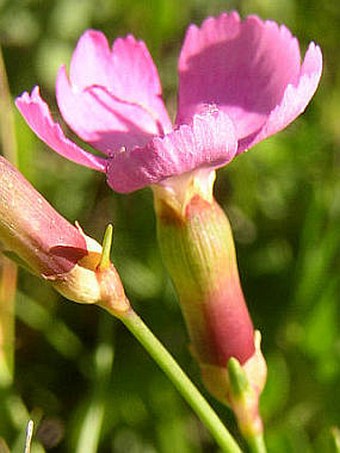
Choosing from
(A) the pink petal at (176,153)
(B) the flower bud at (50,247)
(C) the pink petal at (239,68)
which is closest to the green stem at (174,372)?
(B) the flower bud at (50,247)

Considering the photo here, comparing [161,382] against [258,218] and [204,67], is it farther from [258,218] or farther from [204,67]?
[204,67]

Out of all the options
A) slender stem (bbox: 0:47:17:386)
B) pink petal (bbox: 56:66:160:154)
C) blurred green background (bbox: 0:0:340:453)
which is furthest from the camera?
blurred green background (bbox: 0:0:340:453)

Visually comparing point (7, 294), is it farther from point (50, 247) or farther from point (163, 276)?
point (50, 247)

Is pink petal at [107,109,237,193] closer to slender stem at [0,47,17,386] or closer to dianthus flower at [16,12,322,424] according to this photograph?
dianthus flower at [16,12,322,424]

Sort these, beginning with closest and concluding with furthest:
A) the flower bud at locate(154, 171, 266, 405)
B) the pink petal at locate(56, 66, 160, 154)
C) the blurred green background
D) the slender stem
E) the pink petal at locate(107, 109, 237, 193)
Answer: the pink petal at locate(107, 109, 237, 193)
the flower bud at locate(154, 171, 266, 405)
the pink petal at locate(56, 66, 160, 154)
the slender stem
the blurred green background

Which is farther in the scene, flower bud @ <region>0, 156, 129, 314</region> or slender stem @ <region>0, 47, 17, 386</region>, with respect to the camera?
slender stem @ <region>0, 47, 17, 386</region>

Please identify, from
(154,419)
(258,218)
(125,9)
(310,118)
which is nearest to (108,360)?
(154,419)

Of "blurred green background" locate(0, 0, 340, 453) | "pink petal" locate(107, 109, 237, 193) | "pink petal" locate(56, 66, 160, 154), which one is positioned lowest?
"blurred green background" locate(0, 0, 340, 453)

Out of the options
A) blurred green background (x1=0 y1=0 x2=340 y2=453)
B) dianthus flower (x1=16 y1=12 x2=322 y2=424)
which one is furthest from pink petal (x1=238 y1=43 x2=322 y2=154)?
blurred green background (x1=0 y1=0 x2=340 y2=453)
